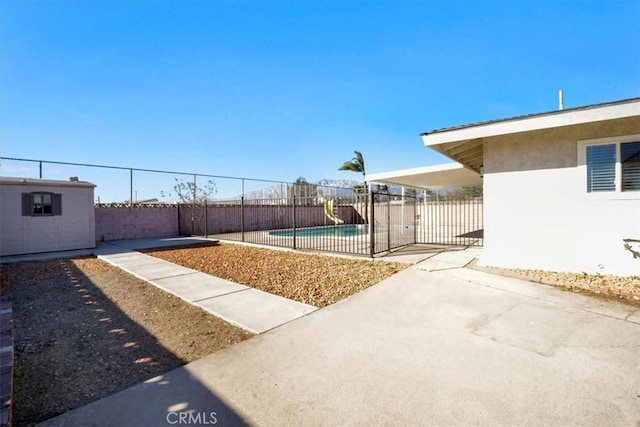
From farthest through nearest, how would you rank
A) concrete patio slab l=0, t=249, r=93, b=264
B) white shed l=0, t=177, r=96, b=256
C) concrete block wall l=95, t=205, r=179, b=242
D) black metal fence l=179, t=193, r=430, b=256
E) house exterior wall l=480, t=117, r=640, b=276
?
black metal fence l=179, t=193, r=430, b=256 < concrete block wall l=95, t=205, r=179, b=242 < white shed l=0, t=177, r=96, b=256 < concrete patio slab l=0, t=249, r=93, b=264 < house exterior wall l=480, t=117, r=640, b=276

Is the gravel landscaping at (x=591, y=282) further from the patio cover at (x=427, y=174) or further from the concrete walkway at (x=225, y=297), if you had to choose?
the patio cover at (x=427, y=174)

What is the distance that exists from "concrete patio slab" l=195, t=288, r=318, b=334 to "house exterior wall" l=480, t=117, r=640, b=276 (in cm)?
468

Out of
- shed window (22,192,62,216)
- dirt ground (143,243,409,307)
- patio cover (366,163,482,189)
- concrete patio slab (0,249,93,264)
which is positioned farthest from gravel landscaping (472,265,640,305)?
shed window (22,192,62,216)

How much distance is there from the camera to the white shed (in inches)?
377

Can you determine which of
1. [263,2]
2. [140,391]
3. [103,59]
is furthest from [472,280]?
[103,59]

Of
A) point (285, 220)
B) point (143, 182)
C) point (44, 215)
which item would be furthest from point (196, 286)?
point (285, 220)

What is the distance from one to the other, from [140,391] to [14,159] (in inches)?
579

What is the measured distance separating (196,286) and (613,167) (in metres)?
7.99

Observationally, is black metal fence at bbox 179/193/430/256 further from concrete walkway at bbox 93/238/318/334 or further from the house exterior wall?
concrete walkway at bbox 93/238/318/334

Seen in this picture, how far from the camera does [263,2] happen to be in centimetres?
797

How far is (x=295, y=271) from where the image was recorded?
22.6ft

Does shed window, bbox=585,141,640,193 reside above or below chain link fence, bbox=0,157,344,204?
below

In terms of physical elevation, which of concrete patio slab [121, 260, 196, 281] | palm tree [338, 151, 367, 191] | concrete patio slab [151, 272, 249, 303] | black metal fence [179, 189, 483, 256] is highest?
palm tree [338, 151, 367, 191]

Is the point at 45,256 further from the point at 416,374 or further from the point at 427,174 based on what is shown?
the point at 427,174
